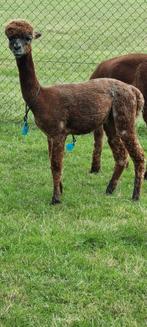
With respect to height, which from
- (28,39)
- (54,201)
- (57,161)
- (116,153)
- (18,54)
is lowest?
(54,201)

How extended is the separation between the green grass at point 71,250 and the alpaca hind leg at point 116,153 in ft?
0.39

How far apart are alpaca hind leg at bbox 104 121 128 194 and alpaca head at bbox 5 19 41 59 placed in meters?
1.28

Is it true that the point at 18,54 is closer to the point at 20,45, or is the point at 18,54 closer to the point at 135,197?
the point at 20,45

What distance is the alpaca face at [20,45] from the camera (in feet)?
18.6

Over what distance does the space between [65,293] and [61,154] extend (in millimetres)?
2036

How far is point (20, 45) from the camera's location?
570 centimetres

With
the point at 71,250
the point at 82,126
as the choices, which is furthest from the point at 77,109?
the point at 71,250

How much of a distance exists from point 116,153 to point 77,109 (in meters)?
0.75

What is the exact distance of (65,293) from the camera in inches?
169

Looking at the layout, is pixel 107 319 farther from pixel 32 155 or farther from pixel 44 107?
pixel 32 155

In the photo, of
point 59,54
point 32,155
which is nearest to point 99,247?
point 32,155

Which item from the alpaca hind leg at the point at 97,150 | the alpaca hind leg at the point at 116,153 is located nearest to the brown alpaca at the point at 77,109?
the alpaca hind leg at the point at 116,153

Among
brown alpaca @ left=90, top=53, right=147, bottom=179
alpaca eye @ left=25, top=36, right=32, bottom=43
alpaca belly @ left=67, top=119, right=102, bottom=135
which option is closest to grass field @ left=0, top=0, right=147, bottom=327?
brown alpaca @ left=90, top=53, right=147, bottom=179

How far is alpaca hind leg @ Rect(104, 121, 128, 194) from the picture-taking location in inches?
259
